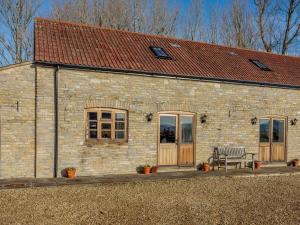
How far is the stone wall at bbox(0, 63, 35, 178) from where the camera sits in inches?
363

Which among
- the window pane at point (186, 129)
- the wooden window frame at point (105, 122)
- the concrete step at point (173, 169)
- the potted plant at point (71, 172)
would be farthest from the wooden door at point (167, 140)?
the potted plant at point (71, 172)

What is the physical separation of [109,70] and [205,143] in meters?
4.92

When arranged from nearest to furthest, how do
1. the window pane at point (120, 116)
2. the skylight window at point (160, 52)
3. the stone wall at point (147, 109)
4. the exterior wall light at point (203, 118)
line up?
the stone wall at point (147, 109) < the window pane at point (120, 116) < the exterior wall light at point (203, 118) < the skylight window at point (160, 52)

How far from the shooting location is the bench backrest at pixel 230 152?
11801mm

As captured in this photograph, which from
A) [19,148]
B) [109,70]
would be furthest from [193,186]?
[19,148]

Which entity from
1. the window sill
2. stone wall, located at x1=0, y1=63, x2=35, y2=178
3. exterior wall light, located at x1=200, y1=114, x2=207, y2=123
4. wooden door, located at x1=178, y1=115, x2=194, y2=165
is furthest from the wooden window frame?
exterior wall light, located at x1=200, y1=114, x2=207, y2=123

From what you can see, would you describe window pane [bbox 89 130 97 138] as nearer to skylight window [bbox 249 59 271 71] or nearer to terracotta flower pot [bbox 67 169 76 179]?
terracotta flower pot [bbox 67 169 76 179]

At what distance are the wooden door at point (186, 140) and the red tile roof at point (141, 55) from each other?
185 cm

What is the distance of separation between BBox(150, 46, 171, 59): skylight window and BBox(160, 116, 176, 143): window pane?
2.75m

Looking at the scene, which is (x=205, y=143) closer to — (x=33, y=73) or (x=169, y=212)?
(x=169, y=212)

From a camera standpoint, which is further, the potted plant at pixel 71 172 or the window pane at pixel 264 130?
the window pane at pixel 264 130

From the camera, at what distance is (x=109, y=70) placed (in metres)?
10.3

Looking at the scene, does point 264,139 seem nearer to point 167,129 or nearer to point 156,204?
point 167,129

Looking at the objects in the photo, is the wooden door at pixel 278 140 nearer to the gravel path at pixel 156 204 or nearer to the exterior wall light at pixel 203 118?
the exterior wall light at pixel 203 118
